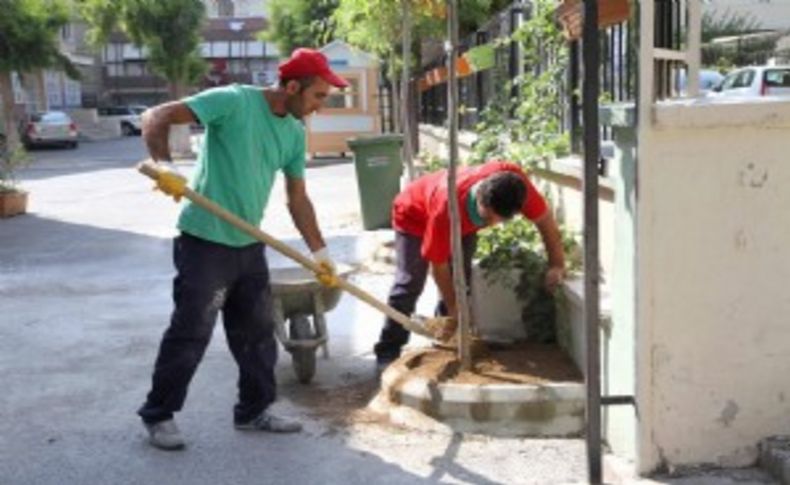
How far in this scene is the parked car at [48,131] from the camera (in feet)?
123

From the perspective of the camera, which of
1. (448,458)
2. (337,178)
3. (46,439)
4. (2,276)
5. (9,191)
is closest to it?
(448,458)

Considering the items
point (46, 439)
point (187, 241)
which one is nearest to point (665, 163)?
point (187, 241)

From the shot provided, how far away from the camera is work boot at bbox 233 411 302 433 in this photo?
4.58 metres

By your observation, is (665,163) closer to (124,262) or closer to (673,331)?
(673,331)

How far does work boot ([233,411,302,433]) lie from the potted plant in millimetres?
10706

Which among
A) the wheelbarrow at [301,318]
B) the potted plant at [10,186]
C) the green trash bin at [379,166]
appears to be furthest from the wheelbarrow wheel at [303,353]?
the potted plant at [10,186]

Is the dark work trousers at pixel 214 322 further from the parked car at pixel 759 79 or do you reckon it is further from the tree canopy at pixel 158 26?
the tree canopy at pixel 158 26

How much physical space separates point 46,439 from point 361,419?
1.41 meters

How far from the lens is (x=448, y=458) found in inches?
167

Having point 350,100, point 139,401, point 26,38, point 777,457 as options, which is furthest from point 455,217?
point 26,38

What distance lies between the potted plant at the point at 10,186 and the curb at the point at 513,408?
11.2 m

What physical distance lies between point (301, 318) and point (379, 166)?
17.6ft

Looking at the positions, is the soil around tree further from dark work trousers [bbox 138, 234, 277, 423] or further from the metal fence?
the metal fence

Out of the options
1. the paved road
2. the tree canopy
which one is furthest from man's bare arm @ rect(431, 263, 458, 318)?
the tree canopy
